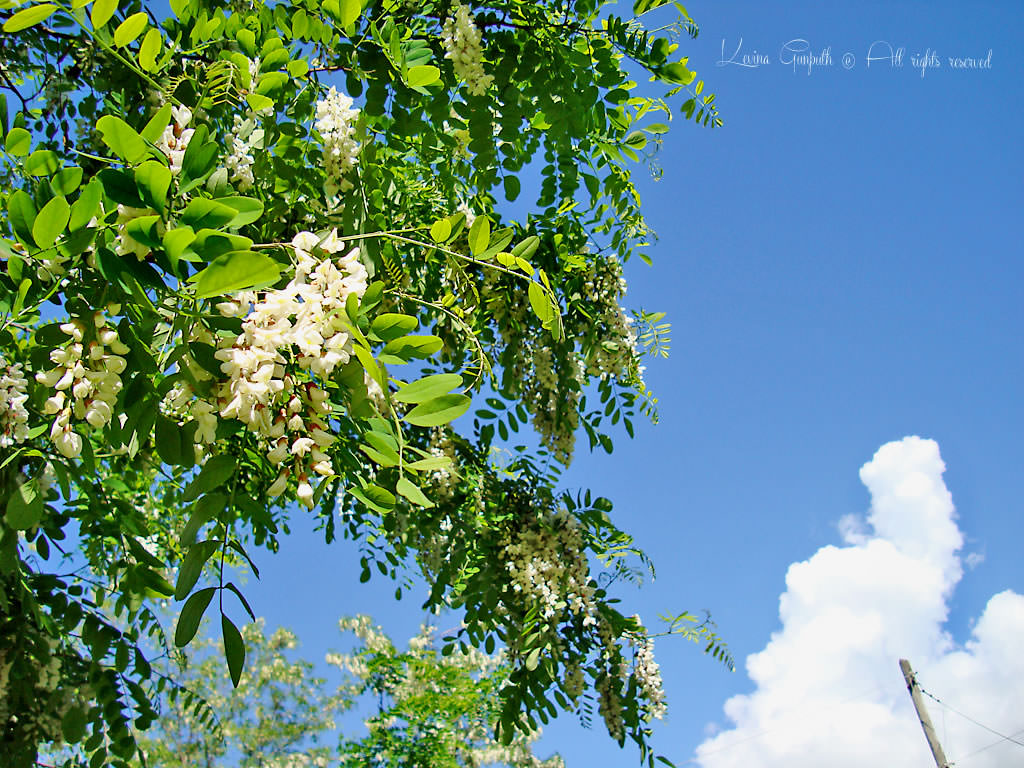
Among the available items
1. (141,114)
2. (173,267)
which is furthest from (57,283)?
(141,114)

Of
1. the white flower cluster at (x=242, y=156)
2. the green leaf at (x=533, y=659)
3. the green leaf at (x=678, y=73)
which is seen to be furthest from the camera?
the green leaf at (x=533, y=659)

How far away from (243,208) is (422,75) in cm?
69

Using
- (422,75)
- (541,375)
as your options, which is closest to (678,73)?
(422,75)

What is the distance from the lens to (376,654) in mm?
7629

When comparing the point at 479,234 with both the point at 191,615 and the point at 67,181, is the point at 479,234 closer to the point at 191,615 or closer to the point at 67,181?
the point at 67,181

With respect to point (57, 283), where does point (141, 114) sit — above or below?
above

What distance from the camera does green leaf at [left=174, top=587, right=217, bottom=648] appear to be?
0.89 metres

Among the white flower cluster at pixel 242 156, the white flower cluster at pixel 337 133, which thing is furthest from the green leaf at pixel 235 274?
the white flower cluster at pixel 337 133

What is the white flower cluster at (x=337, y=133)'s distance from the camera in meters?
1.84

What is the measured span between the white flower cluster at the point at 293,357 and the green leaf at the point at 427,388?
0.09 m

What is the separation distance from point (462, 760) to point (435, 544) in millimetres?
5382

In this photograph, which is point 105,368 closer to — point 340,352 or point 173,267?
point 173,267

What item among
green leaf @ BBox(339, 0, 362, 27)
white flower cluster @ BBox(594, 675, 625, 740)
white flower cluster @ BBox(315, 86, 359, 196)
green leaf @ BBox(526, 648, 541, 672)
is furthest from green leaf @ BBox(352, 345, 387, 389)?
white flower cluster @ BBox(594, 675, 625, 740)

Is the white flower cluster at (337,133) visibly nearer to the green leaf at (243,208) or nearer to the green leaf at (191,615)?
the green leaf at (243,208)
